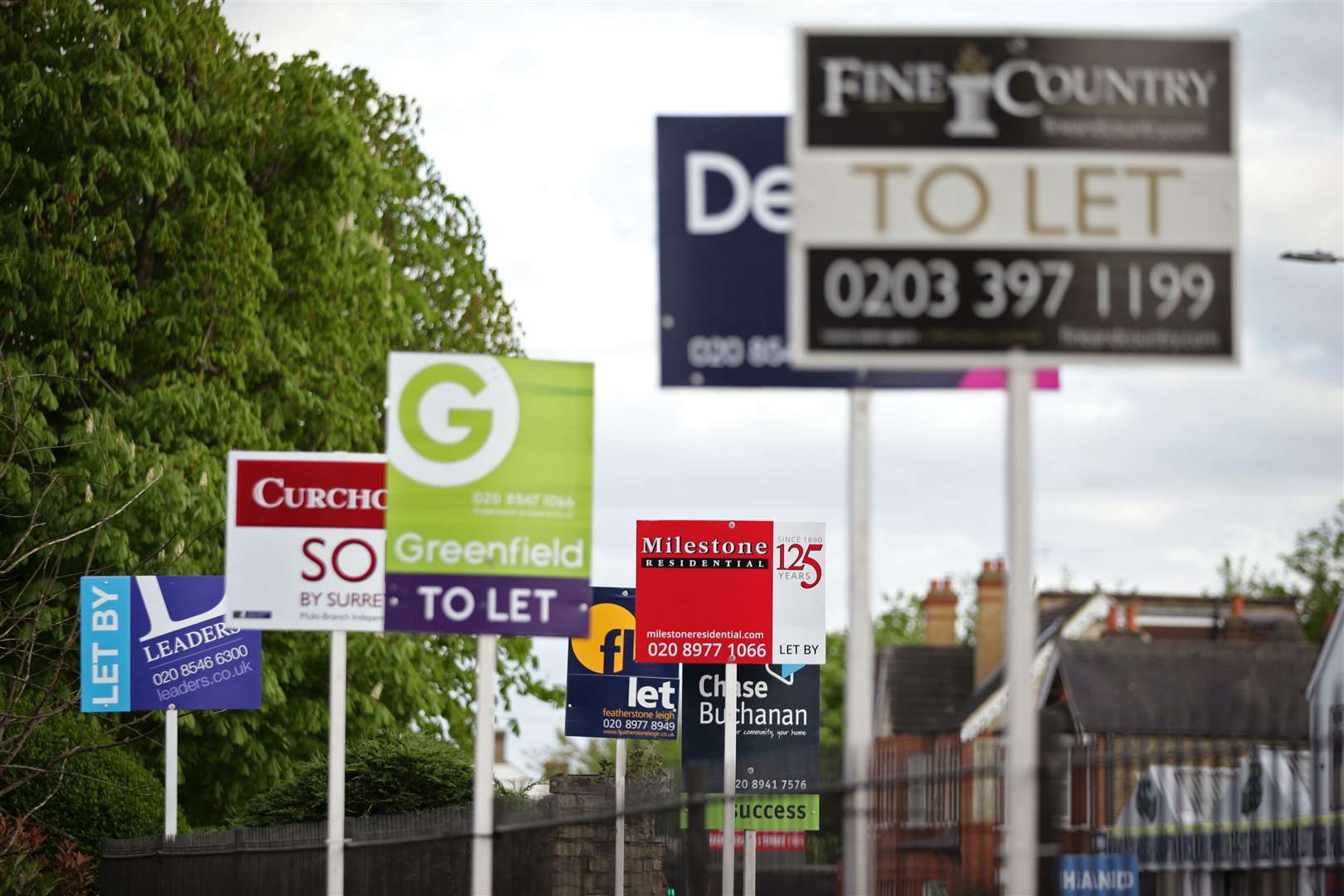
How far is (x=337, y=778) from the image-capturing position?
12586 mm

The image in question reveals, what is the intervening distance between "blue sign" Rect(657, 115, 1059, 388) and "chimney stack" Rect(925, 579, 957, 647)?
2044 inches

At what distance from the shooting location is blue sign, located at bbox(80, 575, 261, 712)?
62.4 ft

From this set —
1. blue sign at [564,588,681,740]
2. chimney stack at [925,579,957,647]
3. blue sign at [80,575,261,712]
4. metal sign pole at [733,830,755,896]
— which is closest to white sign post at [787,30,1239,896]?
metal sign pole at [733,830,755,896]

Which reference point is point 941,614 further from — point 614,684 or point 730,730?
point 730,730

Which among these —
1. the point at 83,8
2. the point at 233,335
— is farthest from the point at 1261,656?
the point at 83,8

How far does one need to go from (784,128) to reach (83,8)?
63.7 ft

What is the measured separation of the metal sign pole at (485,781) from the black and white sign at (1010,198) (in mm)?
2994

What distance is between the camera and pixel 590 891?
780 inches

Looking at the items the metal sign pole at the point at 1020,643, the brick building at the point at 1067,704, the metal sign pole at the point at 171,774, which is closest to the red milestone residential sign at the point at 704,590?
the brick building at the point at 1067,704

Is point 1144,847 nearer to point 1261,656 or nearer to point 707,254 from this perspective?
point 707,254

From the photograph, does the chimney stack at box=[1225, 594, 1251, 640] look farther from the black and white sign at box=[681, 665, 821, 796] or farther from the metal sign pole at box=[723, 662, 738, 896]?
the metal sign pole at box=[723, 662, 738, 896]

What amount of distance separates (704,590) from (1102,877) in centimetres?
921

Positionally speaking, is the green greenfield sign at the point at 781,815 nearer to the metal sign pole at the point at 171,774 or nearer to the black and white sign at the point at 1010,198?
the metal sign pole at the point at 171,774

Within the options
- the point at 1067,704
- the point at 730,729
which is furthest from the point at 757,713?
the point at 1067,704
